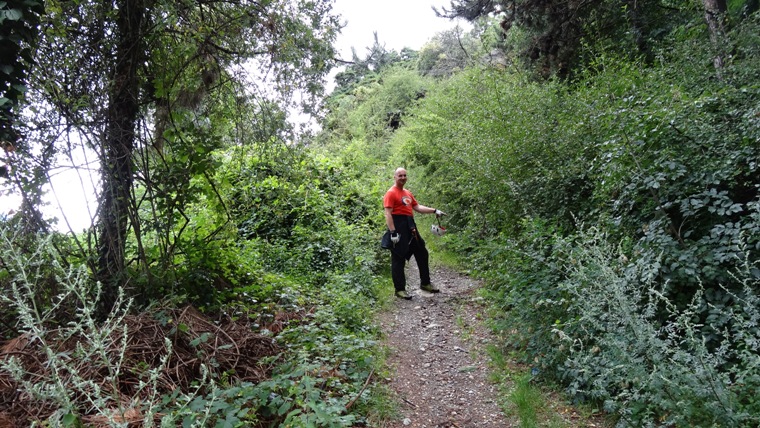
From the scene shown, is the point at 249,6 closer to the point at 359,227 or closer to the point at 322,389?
the point at 322,389

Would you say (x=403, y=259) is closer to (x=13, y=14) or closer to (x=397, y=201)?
(x=397, y=201)

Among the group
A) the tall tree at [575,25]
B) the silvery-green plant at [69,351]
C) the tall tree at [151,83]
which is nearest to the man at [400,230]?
the tall tree at [151,83]

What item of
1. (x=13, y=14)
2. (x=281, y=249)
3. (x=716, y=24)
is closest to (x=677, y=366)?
(x=13, y=14)

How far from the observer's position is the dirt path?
3.82 m

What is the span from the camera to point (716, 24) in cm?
704

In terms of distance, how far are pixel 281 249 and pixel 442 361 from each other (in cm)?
356

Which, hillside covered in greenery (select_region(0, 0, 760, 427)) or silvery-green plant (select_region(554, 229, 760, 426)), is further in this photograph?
hillside covered in greenery (select_region(0, 0, 760, 427))

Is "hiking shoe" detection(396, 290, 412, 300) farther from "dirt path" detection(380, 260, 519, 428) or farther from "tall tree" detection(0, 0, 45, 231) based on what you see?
"tall tree" detection(0, 0, 45, 231)

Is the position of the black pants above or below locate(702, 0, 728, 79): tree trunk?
below

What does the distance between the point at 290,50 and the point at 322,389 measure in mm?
3582

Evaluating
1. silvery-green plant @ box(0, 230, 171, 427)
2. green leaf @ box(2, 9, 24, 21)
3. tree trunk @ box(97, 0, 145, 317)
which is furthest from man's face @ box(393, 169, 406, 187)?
green leaf @ box(2, 9, 24, 21)

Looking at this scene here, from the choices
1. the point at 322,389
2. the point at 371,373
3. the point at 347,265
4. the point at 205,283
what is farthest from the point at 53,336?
the point at 347,265

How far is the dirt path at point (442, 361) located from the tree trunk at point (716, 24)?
4.84m

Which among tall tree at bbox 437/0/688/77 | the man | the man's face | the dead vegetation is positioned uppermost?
tall tree at bbox 437/0/688/77
